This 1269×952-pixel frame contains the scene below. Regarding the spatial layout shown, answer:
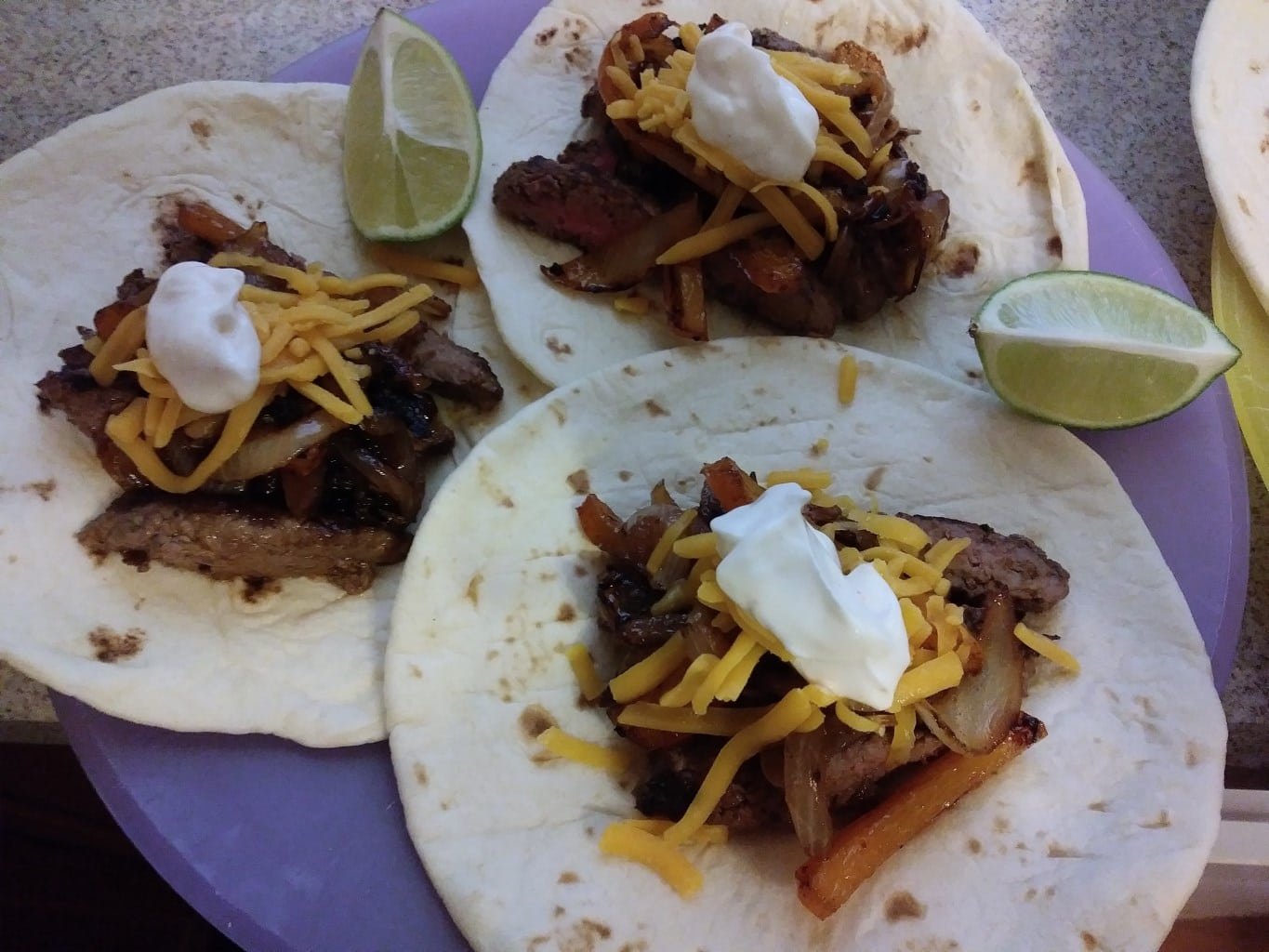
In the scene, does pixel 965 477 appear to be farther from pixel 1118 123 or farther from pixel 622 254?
pixel 1118 123

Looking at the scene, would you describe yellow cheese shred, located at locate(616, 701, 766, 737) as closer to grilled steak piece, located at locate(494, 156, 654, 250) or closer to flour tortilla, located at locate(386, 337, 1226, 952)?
flour tortilla, located at locate(386, 337, 1226, 952)

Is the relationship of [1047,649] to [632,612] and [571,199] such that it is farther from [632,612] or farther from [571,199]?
[571,199]

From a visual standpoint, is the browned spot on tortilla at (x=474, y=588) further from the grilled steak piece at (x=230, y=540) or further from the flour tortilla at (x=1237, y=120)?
the flour tortilla at (x=1237, y=120)

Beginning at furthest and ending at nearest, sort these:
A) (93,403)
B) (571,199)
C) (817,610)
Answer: (571,199)
(93,403)
(817,610)

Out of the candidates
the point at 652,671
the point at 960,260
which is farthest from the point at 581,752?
the point at 960,260

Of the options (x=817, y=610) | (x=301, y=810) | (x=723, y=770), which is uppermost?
(x=817, y=610)

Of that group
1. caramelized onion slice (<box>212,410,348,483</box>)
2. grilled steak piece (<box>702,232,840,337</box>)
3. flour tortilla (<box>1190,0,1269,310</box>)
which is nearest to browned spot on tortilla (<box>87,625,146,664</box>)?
caramelized onion slice (<box>212,410,348,483</box>)

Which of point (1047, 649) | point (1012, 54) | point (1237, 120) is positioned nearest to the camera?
point (1047, 649)
